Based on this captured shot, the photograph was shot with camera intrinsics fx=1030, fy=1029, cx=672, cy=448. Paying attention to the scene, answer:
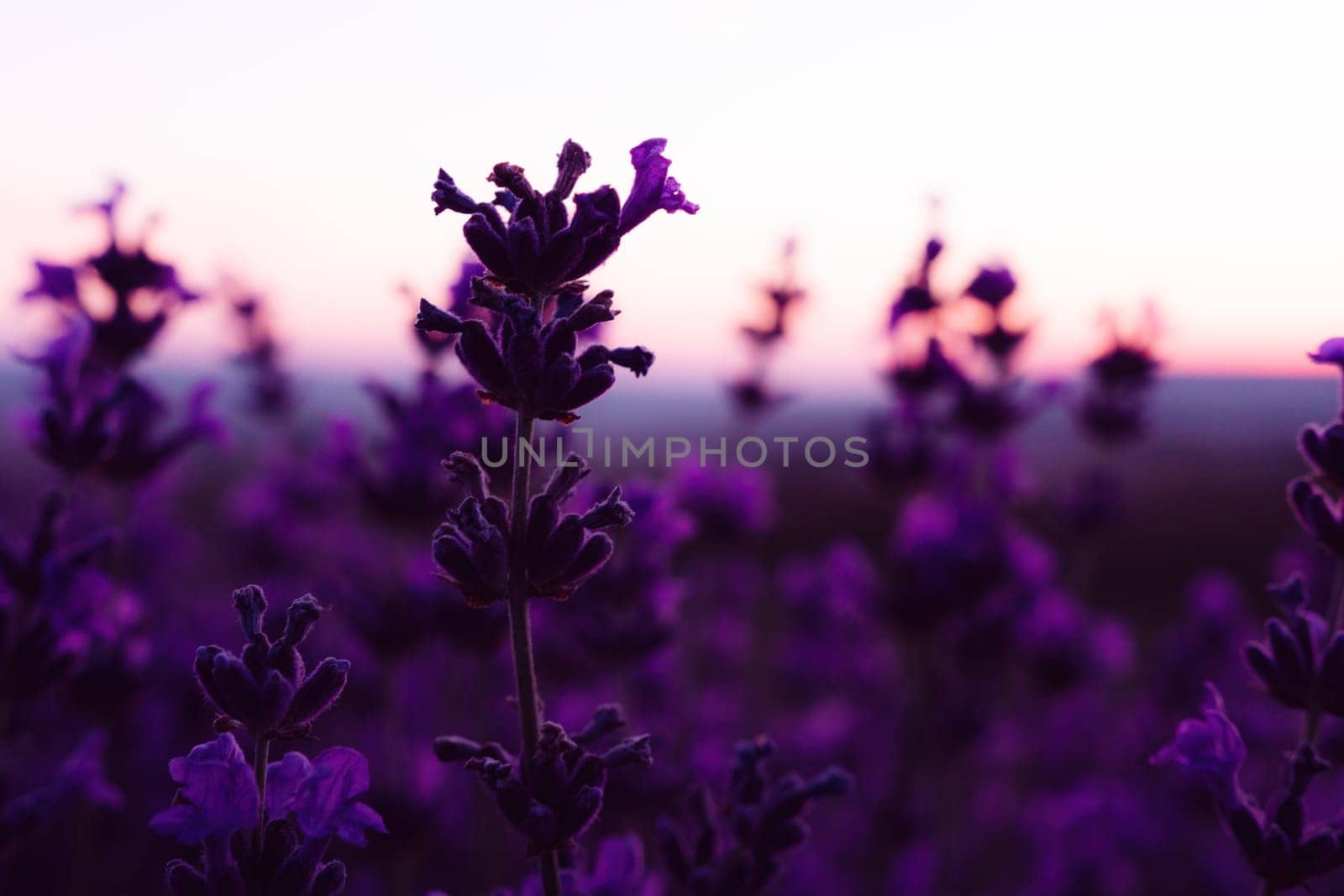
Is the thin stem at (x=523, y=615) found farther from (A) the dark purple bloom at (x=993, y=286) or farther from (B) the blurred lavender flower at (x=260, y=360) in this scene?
(B) the blurred lavender flower at (x=260, y=360)

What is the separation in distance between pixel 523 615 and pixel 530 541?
118mm

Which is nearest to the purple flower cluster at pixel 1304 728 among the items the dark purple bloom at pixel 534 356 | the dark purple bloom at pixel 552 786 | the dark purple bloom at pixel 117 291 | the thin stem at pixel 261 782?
the dark purple bloom at pixel 552 786

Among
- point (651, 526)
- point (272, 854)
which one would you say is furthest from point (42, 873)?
point (272, 854)

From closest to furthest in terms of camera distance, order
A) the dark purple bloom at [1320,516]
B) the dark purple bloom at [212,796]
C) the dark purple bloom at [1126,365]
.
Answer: the dark purple bloom at [212,796] < the dark purple bloom at [1320,516] < the dark purple bloom at [1126,365]

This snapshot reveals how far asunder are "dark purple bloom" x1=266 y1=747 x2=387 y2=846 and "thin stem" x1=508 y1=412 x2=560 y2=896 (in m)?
0.25

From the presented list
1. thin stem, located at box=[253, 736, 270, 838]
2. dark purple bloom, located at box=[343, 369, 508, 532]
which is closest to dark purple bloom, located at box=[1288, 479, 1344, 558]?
thin stem, located at box=[253, 736, 270, 838]

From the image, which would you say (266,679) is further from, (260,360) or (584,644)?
(260,360)

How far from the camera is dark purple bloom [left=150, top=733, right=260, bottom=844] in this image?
1502mm

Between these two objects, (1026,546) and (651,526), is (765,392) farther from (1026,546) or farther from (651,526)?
(651,526)

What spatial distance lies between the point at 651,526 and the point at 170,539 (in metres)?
4.43

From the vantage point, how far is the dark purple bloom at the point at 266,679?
154 cm

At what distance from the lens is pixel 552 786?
159 cm

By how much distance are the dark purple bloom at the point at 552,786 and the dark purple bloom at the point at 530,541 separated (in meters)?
0.23

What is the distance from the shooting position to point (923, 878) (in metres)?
4.97
